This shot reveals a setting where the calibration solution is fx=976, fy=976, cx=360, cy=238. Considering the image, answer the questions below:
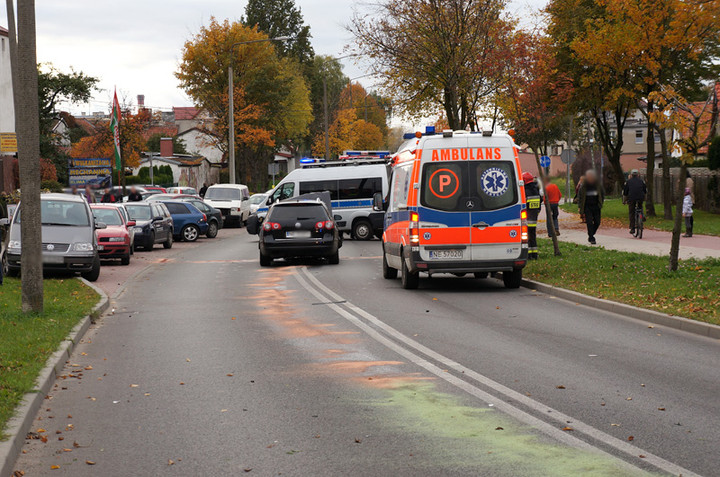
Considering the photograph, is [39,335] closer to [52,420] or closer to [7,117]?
[52,420]

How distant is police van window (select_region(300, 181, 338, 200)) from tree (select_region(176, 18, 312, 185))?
126ft

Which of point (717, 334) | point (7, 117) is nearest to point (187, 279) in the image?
point (717, 334)

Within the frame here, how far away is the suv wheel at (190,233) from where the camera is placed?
3684 cm

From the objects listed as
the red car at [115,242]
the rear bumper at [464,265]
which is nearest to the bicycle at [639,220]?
the rear bumper at [464,265]

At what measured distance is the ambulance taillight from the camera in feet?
53.8

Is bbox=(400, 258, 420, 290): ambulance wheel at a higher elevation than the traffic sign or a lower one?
lower

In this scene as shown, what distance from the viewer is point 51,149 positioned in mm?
66938

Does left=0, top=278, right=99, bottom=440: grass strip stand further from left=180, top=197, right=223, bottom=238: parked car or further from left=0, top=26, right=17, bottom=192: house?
left=0, top=26, right=17, bottom=192: house

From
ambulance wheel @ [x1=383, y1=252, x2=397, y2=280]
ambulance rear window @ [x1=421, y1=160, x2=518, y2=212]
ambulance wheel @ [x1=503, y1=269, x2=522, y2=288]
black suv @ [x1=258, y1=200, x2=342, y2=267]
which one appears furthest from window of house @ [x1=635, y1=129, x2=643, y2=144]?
ambulance rear window @ [x1=421, y1=160, x2=518, y2=212]

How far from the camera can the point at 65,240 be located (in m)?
19.9

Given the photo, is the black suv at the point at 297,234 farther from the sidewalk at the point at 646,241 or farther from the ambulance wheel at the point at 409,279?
the sidewalk at the point at 646,241

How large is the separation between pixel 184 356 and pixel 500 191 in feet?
25.2

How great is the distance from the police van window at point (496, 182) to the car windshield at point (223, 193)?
3096 cm

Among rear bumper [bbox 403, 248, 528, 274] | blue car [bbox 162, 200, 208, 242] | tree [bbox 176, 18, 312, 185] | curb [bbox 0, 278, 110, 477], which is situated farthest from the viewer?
tree [bbox 176, 18, 312, 185]
